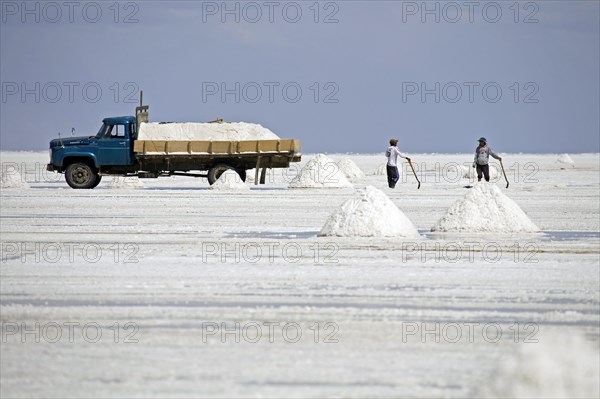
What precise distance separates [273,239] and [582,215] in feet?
25.0

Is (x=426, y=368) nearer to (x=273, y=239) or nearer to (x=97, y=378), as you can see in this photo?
(x=97, y=378)

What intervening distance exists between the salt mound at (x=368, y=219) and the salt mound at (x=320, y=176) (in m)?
16.2

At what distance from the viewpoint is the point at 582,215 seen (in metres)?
20.0

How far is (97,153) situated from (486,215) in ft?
58.0

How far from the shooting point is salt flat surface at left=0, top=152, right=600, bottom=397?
6.46m

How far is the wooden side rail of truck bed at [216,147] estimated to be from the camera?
3039 cm

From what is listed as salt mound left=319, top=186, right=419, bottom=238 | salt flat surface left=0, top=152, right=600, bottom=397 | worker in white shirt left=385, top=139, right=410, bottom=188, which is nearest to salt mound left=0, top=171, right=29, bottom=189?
worker in white shirt left=385, top=139, right=410, bottom=188

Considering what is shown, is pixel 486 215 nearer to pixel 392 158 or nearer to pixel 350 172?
pixel 392 158

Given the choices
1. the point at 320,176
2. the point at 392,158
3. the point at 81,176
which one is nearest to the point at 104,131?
the point at 81,176

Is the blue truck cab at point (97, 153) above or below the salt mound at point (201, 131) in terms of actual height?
below

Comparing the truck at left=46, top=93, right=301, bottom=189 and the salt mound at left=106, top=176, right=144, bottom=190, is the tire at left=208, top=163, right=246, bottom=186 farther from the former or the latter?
the salt mound at left=106, top=176, right=144, bottom=190

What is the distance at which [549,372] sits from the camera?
6.56m

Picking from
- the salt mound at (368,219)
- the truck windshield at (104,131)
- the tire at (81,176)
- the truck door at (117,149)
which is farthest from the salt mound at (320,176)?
the salt mound at (368,219)

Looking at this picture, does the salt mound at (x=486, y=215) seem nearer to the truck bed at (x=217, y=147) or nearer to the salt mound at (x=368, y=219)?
the salt mound at (x=368, y=219)
